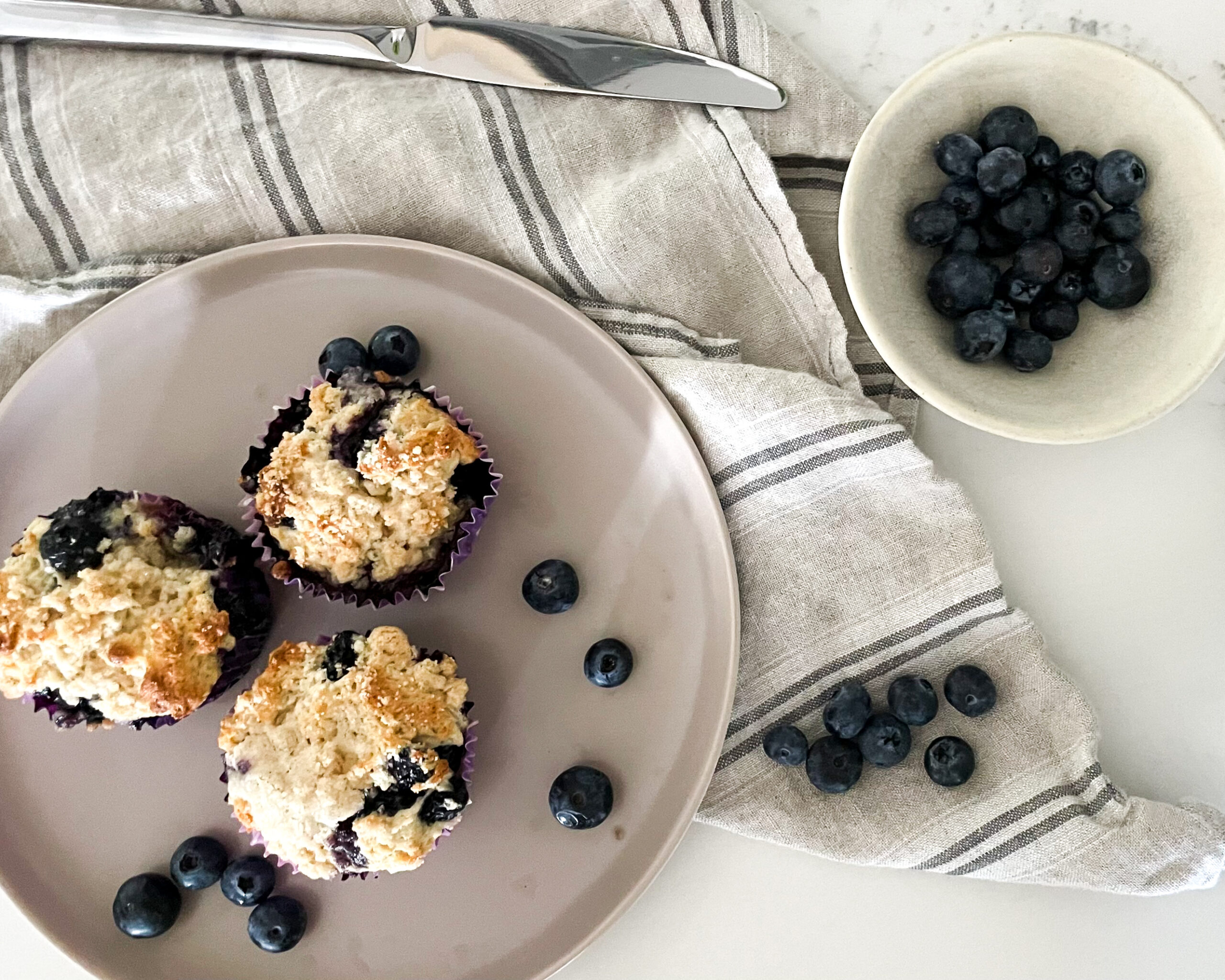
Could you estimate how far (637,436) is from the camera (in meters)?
1.92

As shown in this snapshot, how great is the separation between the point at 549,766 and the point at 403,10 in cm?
157

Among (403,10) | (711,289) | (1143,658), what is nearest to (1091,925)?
(1143,658)

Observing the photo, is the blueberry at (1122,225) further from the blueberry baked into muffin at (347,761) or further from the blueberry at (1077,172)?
the blueberry baked into muffin at (347,761)

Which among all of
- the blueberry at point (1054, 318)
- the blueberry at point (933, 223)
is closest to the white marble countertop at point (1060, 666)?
the blueberry at point (1054, 318)

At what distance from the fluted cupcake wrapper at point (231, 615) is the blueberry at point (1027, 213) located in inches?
59.9

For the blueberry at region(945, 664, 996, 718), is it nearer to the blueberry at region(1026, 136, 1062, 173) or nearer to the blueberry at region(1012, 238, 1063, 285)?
the blueberry at region(1012, 238, 1063, 285)

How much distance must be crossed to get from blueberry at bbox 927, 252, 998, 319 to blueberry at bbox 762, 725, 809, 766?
854 mm

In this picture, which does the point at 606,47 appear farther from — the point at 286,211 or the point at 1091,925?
the point at 1091,925

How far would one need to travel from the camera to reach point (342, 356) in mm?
1836

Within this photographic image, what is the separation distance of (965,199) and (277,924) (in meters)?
1.83

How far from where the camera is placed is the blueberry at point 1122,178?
1634 millimetres

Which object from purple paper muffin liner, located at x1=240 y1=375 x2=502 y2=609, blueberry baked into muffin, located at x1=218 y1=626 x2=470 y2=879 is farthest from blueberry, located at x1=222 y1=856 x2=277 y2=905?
purple paper muffin liner, located at x1=240 y1=375 x2=502 y2=609

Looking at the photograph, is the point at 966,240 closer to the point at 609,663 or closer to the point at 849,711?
the point at 849,711

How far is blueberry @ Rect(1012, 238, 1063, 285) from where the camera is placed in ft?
5.43
